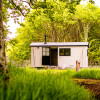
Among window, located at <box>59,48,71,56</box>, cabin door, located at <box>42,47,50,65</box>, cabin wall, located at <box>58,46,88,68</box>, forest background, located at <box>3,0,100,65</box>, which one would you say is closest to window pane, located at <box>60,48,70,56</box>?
window, located at <box>59,48,71,56</box>

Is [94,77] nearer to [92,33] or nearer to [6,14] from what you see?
[6,14]

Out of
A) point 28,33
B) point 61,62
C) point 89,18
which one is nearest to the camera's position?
point 61,62

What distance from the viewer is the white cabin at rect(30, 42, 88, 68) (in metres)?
15.6

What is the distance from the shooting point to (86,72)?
8.73 metres

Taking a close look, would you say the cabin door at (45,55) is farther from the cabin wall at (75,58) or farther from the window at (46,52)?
the cabin wall at (75,58)

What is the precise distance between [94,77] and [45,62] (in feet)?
26.2

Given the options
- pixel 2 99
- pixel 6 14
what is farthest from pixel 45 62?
pixel 2 99

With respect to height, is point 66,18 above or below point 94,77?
above

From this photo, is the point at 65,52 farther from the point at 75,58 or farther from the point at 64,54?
the point at 75,58

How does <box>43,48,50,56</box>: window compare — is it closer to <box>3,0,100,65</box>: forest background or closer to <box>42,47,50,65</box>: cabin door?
<box>42,47,50,65</box>: cabin door

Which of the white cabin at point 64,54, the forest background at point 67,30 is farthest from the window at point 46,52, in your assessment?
the forest background at point 67,30

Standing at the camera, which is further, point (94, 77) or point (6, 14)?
point (6, 14)

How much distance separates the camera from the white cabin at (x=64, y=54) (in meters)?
15.6

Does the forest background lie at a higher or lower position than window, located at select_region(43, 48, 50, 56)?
higher
